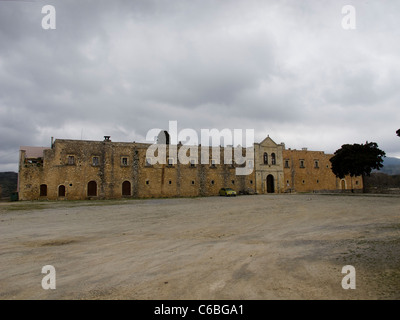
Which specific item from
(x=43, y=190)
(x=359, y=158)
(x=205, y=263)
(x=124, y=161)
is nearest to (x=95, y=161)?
(x=124, y=161)

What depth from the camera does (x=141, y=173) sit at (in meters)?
33.6

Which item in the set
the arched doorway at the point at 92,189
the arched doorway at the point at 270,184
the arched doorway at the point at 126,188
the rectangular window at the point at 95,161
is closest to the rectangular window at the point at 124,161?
the arched doorway at the point at 126,188

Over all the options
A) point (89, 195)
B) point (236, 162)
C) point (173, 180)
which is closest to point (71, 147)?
point (89, 195)

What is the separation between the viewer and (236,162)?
1502 inches

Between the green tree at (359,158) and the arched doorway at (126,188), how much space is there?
26283 millimetres

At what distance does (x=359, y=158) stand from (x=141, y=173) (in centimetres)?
2630

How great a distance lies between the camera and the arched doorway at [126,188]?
33.0 m

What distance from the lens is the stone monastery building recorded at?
30.0 meters

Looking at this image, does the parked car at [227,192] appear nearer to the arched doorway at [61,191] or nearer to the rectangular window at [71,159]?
the rectangular window at [71,159]

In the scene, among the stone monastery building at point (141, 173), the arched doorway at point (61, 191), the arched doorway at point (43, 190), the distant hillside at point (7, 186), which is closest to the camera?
the arched doorway at point (43, 190)

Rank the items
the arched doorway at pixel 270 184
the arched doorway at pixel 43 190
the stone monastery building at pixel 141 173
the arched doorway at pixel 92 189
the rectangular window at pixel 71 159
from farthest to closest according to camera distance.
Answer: the arched doorway at pixel 270 184 → the arched doorway at pixel 92 189 → the rectangular window at pixel 71 159 → the stone monastery building at pixel 141 173 → the arched doorway at pixel 43 190

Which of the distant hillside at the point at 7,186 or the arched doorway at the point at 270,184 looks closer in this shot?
the arched doorway at the point at 270,184
